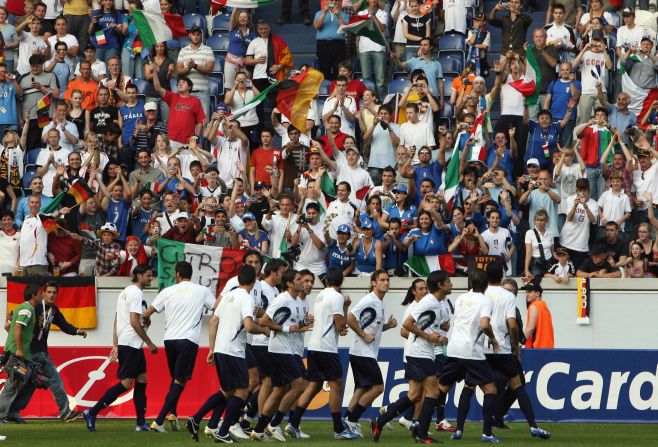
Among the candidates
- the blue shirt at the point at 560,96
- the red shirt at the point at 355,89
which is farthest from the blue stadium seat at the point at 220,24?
the blue shirt at the point at 560,96

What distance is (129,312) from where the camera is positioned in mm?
17516

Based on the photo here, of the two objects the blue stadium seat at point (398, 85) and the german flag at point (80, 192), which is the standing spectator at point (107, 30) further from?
the blue stadium seat at point (398, 85)

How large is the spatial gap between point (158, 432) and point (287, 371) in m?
2.18

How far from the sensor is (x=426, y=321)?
52.3 ft

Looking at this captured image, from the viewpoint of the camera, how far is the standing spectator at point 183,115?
24156mm

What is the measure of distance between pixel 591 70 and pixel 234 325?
11086 mm

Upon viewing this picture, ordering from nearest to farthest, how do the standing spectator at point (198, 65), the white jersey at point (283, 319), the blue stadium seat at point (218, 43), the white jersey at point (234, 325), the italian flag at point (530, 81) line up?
the white jersey at point (234, 325)
the white jersey at point (283, 319)
the italian flag at point (530, 81)
the standing spectator at point (198, 65)
the blue stadium seat at point (218, 43)

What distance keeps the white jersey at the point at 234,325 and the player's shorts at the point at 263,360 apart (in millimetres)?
802

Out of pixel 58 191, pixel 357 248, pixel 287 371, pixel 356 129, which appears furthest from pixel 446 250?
pixel 58 191

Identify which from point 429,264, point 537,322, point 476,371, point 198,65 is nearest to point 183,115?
point 198,65

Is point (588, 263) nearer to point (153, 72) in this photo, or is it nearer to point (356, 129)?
point (356, 129)

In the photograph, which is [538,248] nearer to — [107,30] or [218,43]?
[218,43]

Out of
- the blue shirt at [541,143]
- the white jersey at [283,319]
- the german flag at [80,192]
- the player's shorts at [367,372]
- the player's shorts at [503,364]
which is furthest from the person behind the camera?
the blue shirt at [541,143]

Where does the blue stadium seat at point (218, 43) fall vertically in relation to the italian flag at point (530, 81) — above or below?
above
